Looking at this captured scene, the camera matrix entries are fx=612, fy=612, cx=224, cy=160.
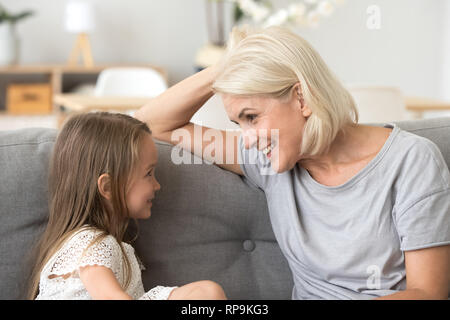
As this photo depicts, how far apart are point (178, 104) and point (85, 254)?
0.47m

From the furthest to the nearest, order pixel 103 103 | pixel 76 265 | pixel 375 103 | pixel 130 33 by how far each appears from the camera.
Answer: pixel 130 33 < pixel 103 103 < pixel 375 103 < pixel 76 265

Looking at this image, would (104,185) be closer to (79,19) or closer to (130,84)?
(130,84)

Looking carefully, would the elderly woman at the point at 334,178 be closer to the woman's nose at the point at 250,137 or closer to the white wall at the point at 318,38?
the woman's nose at the point at 250,137

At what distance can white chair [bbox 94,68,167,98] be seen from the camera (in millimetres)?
4060

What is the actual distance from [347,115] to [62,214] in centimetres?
63

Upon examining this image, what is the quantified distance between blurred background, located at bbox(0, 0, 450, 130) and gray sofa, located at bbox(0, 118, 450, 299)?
3120 mm

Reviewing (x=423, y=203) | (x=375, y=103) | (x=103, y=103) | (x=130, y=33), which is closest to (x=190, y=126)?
(x=423, y=203)

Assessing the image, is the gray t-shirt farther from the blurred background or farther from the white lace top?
the blurred background

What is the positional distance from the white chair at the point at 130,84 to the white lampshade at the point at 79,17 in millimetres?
1054

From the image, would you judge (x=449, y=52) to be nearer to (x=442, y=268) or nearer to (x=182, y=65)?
(x=182, y=65)

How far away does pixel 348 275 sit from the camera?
1290 mm

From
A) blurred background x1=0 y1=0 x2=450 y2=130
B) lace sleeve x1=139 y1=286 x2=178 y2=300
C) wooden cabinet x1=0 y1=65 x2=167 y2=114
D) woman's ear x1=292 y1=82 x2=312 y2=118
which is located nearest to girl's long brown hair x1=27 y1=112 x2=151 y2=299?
lace sleeve x1=139 y1=286 x2=178 y2=300

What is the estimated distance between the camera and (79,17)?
5000 millimetres

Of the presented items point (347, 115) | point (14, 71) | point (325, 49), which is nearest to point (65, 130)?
point (347, 115)
